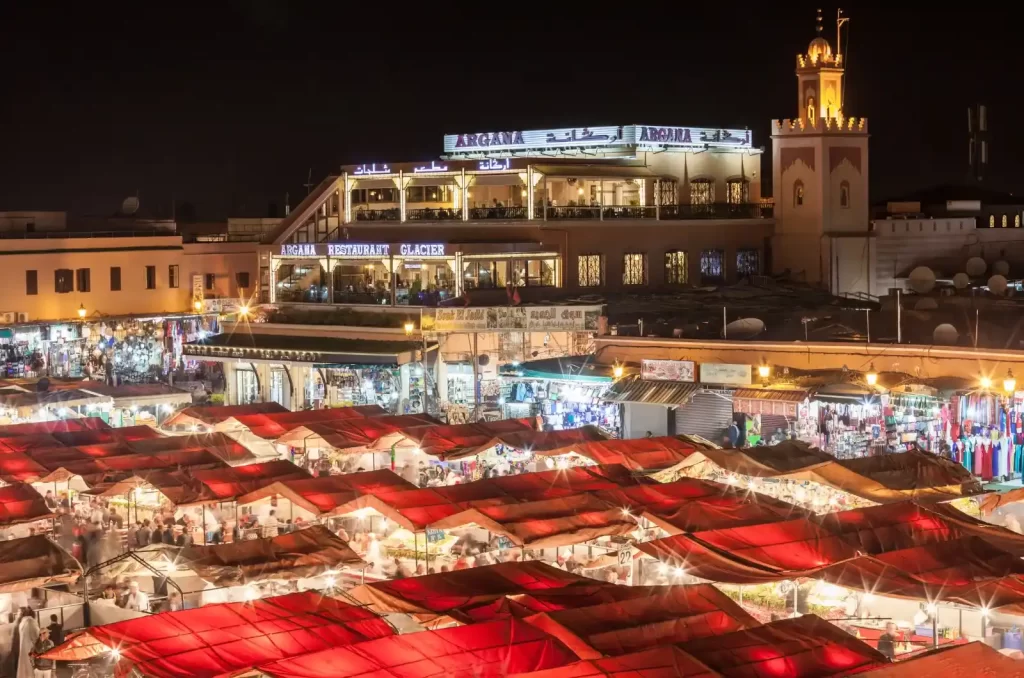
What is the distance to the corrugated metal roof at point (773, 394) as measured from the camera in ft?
96.1

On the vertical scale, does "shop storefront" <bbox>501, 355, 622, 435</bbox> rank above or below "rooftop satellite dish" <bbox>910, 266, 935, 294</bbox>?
below

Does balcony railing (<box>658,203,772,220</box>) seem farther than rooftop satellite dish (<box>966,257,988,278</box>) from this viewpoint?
Yes

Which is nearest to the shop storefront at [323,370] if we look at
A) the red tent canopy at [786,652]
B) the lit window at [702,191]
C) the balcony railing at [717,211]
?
the balcony railing at [717,211]

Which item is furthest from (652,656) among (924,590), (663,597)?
(924,590)

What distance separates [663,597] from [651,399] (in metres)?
15.7

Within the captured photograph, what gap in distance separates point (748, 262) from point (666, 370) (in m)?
15.3

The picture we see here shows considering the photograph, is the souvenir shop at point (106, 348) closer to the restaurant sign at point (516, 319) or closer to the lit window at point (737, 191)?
the restaurant sign at point (516, 319)

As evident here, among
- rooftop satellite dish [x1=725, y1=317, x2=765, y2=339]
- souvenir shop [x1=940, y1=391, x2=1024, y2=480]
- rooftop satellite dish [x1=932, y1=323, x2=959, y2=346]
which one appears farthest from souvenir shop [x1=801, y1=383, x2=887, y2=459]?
rooftop satellite dish [x1=725, y1=317, x2=765, y2=339]

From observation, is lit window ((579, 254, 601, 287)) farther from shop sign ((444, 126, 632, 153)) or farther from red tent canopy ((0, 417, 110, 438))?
red tent canopy ((0, 417, 110, 438))

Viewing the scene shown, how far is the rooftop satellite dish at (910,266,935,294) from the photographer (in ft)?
138

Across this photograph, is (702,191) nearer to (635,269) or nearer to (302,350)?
(635,269)

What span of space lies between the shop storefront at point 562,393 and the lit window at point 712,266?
11.6m

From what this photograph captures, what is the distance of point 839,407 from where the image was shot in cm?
2888

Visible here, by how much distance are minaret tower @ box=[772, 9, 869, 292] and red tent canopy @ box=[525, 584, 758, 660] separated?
29.3 metres
